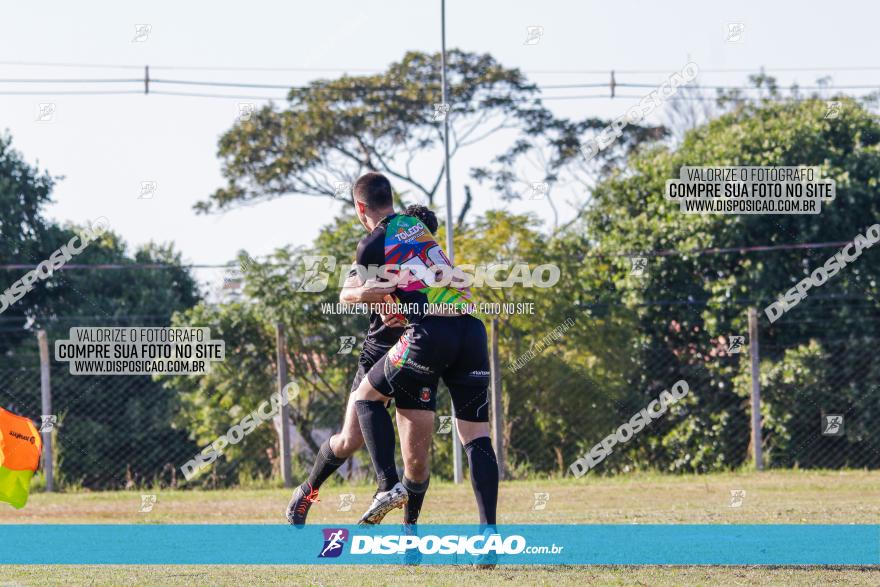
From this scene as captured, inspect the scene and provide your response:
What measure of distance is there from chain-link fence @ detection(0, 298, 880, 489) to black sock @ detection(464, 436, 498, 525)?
8094 mm

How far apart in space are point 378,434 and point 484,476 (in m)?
0.59

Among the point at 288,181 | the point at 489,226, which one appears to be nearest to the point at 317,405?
the point at 489,226

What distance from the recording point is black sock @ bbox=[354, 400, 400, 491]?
A: 5.81 meters

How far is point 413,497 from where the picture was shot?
6125 mm

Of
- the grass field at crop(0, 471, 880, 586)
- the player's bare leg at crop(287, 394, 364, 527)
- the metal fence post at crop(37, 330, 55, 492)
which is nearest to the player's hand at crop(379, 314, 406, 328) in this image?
the player's bare leg at crop(287, 394, 364, 527)

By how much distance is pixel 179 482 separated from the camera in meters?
14.8

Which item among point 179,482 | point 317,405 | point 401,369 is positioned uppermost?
point 401,369

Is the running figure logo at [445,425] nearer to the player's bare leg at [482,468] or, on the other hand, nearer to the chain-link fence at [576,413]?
the chain-link fence at [576,413]

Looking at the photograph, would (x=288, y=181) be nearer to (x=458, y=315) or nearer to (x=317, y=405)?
(x=317, y=405)

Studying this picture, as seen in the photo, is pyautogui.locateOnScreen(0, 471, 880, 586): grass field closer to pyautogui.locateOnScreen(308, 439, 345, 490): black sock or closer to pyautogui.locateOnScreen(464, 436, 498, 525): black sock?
pyautogui.locateOnScreen(464, 436, 498, 525): black sock

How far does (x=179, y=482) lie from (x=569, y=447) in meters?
5.08

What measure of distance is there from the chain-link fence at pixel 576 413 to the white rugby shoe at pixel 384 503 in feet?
27.3

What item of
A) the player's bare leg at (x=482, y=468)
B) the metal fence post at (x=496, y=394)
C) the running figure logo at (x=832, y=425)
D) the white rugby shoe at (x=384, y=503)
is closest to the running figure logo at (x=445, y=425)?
the metal fence post at (x=496, y=394)

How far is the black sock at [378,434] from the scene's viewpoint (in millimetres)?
5812
